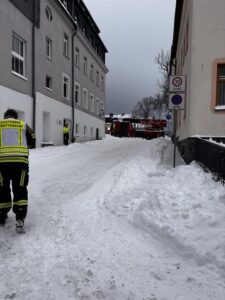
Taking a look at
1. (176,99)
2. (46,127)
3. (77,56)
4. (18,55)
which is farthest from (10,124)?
(77,56)

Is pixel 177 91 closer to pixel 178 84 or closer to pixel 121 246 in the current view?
pixel 178 84

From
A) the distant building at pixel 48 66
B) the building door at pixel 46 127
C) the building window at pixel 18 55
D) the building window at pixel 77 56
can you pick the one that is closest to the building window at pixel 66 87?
the distant building at pixel 48 66

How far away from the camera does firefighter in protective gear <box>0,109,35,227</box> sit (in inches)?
195

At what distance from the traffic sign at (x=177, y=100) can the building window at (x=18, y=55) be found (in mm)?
9917

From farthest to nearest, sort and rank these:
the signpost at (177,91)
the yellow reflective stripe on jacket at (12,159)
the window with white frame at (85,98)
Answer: the window with white frame at (85,98)
the signpost at (177,91)
the yellow reflective stripe on jacket at (12,159)

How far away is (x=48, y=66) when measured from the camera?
21625 millimetres

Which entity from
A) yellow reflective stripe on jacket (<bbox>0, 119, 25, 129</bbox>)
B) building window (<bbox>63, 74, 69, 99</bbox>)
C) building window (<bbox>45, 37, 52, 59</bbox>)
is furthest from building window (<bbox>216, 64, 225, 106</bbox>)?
building window (<bbox>63, 74, 69, 99</bbox>)

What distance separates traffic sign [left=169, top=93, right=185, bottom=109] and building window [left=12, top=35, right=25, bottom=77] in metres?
9.92

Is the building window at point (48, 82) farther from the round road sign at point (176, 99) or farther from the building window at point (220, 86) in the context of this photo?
the round road sign at point (176, 99)

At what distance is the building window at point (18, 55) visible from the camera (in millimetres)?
17016

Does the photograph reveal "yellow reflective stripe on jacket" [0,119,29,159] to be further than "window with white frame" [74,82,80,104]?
No

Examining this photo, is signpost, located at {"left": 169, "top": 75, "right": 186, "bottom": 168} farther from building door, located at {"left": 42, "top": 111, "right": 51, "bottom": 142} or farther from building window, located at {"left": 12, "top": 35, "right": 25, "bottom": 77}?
building door, located at {"left": 42, "top": 111, "right": 51, "bottom": 142}

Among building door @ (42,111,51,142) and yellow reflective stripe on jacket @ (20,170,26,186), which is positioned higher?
building door @ (42,111,51,142)

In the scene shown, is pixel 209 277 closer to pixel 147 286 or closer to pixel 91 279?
pixel 147 286
